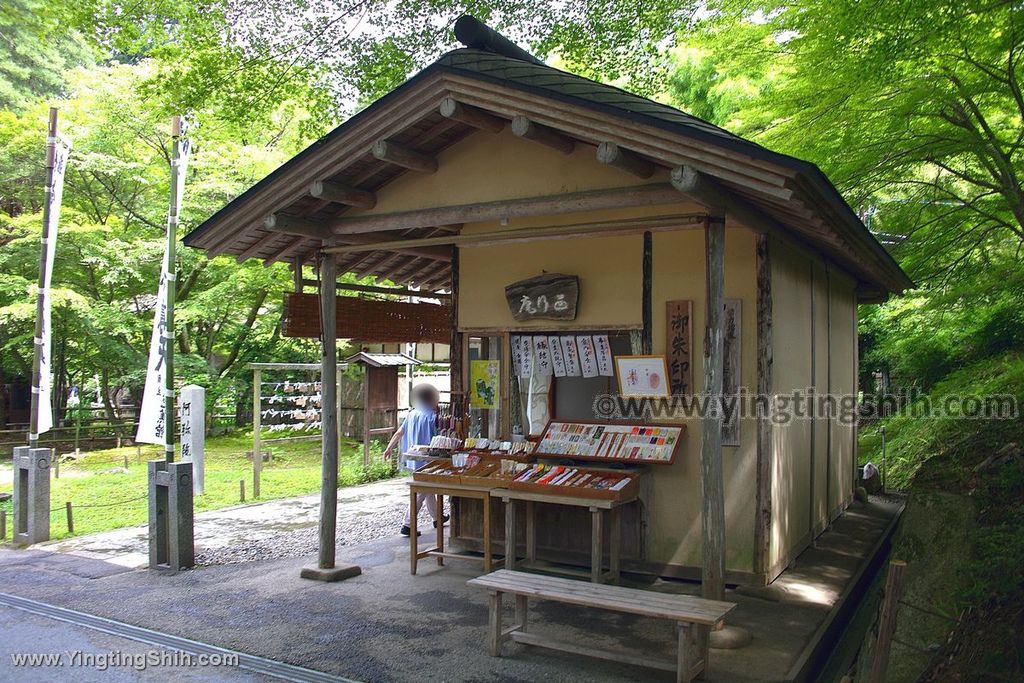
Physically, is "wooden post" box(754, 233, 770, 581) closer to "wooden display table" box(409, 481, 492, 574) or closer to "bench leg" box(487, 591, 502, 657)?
"wooden display table" box(409, 481, 492, 574)

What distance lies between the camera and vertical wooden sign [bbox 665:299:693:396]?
7.11 meters

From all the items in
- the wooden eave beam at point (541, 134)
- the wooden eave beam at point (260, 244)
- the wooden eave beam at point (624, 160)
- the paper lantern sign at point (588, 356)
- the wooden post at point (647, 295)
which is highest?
the wooden eave beam at point (541, 134)

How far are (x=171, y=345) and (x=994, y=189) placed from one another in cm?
1101

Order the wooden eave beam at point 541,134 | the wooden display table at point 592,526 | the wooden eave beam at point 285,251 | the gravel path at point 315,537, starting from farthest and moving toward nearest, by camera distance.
Result: the gravel path at point 315,537
the wooden eave beam at point 285,251
the wooden display table at point 592,526
the wooden eave beam at point 541,134

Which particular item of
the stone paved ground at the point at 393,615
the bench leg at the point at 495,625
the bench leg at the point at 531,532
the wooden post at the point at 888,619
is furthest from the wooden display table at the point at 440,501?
the wooden post at the point at 888,619

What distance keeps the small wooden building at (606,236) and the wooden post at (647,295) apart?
1cm

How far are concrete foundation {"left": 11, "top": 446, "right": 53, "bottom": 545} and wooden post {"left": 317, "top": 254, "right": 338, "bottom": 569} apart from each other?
13.0 feet

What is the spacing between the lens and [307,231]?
292 inches

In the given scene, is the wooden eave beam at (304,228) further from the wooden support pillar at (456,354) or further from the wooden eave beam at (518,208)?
the wooden support pillar at (456,354)

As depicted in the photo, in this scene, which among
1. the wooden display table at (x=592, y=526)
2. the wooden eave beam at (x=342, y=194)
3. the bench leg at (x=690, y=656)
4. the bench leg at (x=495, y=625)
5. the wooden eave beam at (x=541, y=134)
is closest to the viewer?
the bench leg at (x=690, y=656)

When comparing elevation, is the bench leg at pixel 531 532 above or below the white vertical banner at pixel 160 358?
below

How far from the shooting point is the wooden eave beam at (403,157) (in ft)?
21.7

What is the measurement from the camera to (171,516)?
7816 millimetres

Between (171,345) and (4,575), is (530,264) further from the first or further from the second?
(4,575)
